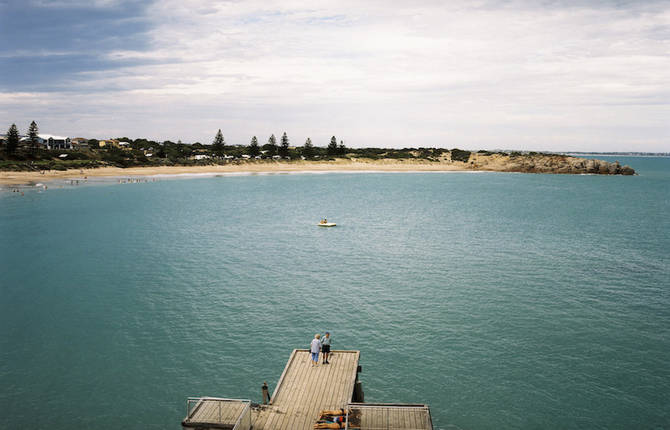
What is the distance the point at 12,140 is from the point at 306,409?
5906 inches

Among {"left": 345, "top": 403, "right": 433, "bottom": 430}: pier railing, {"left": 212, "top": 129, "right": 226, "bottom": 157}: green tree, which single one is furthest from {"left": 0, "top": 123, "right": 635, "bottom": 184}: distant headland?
{"left": 345, "top": 403, "right": 433, "bottom": 430}: pier railing

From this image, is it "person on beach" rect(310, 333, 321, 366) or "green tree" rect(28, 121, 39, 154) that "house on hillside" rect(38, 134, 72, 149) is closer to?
"green tree" rect(28, 121, 39, 154)

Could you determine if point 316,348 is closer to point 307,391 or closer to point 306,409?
point 307,391

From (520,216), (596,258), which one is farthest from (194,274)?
(520,216)

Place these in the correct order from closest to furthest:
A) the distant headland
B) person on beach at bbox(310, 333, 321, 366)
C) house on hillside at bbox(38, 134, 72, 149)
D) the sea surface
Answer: person on beach at bbox(310, 333, 321, 366) < the sea surface < the distant headland < house on hillside at bbox(38, 134, 72, 149)

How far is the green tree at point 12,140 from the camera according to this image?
431 ft

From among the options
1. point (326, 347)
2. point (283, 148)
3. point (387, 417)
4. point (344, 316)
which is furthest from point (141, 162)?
point (387, 417)

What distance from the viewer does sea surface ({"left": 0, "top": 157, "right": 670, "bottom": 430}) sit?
20766 mm

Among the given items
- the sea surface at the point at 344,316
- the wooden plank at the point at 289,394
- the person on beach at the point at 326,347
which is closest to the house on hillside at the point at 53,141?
the sea surface at the point at 344,316

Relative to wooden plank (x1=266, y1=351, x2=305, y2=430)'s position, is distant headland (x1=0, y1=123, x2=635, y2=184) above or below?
above

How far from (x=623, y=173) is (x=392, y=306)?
648 feet

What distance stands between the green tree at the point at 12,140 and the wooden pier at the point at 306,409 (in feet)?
481

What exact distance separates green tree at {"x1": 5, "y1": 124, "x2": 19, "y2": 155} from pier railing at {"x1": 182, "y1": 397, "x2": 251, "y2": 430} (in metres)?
147

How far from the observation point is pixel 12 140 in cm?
13212
